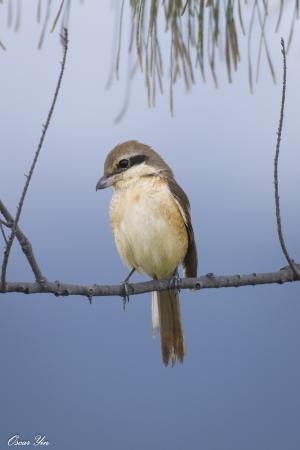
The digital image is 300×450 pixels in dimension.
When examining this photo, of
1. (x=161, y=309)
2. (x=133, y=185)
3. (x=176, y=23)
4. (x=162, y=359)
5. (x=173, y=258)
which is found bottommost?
(x=162, y=359)

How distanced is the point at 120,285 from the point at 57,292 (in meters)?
0.33

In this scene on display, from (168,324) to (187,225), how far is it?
14.3 inches

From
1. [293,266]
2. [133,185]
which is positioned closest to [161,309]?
[133,185]

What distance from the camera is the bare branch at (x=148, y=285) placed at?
1.65 m

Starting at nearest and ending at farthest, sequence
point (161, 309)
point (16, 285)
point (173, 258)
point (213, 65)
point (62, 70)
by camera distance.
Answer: point (62, 70) < point (16, 285) < point (213, 65) < point (173, 258) < point (161, 309)

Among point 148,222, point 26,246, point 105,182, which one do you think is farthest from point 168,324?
point 26,246

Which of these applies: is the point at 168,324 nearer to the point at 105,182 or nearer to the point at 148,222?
the point at 148,222

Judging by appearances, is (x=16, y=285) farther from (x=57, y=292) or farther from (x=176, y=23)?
(x=176, y=23)

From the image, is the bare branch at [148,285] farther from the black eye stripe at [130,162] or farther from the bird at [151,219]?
the black eye stripe at [130,162]

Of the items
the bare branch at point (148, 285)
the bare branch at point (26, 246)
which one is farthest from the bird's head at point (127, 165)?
the bare branch at point (26, 246)

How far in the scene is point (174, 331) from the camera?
247 cm

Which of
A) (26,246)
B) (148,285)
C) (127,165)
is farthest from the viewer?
(127,165)

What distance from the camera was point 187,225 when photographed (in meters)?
2.41

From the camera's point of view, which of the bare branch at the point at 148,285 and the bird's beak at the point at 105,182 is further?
the bird's beak at the point at 105,182
